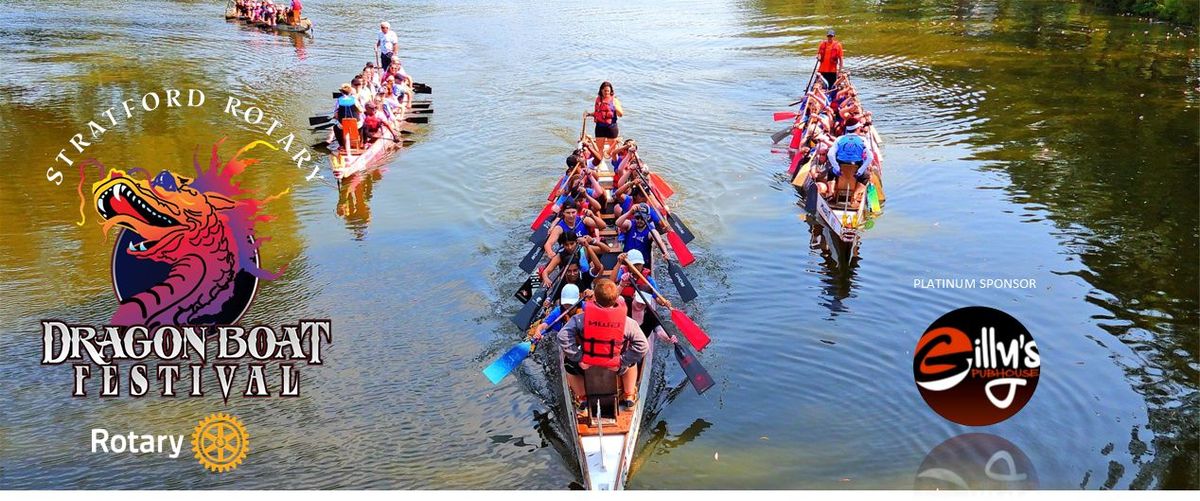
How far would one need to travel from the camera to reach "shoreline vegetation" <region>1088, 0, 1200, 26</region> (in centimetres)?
3416

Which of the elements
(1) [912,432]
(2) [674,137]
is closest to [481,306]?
(1) [912,432]

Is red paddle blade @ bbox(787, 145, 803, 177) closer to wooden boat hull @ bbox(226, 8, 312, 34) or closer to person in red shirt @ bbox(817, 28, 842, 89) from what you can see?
person in red shirt @ bbox(817, 28, 842, 89)

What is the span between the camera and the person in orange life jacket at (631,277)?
11.6 meters

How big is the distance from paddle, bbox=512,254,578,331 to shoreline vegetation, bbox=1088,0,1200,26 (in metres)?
30.7

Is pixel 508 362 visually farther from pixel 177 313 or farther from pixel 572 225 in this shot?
pixel 177 313

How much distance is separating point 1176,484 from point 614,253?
6874mm

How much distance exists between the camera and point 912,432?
10.3m

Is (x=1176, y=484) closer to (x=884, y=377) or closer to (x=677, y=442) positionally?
(x=884, y=377)

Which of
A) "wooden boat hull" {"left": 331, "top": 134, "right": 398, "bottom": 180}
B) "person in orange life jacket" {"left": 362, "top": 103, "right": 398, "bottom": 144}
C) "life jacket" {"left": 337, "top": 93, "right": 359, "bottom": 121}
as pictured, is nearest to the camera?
"wooden boat hull" {"left": 331, "top": 134, "right": 398, "bottom": 180}

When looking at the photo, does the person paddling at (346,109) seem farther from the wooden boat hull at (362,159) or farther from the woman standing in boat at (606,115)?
the woman standing in boat at (606,115)

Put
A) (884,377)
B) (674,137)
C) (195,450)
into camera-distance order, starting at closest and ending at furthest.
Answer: (195,450) → (884,377) → (674,137)

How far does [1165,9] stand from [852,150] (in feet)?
86.3

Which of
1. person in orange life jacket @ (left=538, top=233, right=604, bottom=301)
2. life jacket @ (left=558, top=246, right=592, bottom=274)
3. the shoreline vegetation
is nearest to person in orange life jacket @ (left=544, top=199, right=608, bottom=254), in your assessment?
person in orange life jacket @ (left=538, top=233, right=604, bottom=301)

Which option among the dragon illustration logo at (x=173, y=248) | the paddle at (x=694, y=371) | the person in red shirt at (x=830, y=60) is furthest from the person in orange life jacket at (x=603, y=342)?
the person in red shirt at (x=830, y=60)
